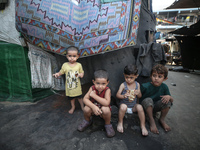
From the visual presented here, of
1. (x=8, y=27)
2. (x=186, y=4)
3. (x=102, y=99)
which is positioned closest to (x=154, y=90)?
(x=102, y=99)

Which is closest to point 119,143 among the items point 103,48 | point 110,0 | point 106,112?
point 106,112

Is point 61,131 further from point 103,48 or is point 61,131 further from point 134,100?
point 103,48

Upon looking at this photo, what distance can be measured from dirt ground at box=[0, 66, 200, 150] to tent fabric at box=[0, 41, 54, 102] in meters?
0.32

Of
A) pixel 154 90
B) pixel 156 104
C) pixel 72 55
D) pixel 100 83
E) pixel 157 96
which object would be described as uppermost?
pixel 72 55

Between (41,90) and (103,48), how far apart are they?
1.95m

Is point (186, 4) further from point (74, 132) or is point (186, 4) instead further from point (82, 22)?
point (74, 132)

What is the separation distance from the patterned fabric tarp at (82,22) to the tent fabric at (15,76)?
793mm

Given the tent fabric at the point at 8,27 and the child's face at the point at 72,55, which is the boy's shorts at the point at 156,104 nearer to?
the child's face at the point at 72,55

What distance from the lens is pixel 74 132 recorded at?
172 centimetres

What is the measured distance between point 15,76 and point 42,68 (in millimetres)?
667

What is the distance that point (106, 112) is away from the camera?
1.64 metres

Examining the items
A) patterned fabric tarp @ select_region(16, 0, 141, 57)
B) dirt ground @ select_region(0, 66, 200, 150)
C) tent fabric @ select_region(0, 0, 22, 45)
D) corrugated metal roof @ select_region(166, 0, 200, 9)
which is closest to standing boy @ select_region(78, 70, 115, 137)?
dirt ground @ select_region(0, 66, 200, 150)

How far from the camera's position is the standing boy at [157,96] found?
180 cm

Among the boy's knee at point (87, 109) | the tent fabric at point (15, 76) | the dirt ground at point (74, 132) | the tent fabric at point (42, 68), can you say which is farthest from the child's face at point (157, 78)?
the tent fabric at point (15, 76)
